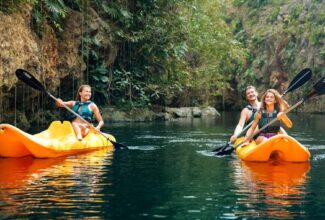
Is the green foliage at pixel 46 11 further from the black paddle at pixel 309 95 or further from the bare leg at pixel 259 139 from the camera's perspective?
the bare leg at pixel 259 139

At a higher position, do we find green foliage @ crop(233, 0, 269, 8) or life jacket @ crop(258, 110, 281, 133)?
green foliage @ crop(233, 0, 269, 8)

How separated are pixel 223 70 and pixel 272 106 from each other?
96.0 ft

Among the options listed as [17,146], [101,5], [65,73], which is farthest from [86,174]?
[101,5]

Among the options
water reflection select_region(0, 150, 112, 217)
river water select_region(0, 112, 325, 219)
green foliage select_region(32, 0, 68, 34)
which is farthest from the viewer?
green foliage select_region(32, 0, 68, 34)

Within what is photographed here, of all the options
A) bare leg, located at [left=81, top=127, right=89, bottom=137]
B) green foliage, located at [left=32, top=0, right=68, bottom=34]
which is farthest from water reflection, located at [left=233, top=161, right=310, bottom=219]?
green foliage, located at [left=32, top=0, right=68, bottom=34]

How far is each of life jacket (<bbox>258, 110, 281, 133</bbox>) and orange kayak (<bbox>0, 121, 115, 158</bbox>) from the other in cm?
324

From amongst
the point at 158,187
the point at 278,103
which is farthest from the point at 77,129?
the point at 158,187

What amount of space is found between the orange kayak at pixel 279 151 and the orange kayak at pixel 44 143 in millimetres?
3016

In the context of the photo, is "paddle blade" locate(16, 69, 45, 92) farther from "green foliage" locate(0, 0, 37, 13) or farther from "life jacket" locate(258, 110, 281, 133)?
"life jacket" locate(258, 110, 281, 133)

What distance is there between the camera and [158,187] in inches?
247

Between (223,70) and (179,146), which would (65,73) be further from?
(223,70)

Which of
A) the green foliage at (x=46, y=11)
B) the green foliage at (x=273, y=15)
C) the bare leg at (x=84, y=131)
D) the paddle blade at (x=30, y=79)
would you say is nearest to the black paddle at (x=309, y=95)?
the bare leg at (x=84, y=131)

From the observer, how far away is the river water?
16.3ft

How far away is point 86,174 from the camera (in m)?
7.23
